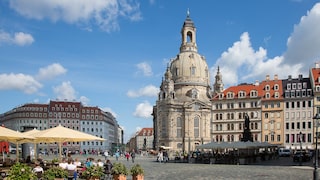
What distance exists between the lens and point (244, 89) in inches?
3708

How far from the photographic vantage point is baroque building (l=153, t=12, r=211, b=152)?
110 meters

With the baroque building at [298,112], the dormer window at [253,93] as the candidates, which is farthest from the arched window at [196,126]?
the baroque building at [298,112]

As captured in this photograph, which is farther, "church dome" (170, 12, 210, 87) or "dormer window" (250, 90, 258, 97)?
"church dome" (170, 12, 210, 87)

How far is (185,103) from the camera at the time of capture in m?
111

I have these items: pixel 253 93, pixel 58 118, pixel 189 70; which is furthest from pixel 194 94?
pixel 58 118

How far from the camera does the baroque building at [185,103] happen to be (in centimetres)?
10981

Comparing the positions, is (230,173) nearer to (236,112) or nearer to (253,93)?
(253,93)

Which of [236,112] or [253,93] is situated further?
[236,112]

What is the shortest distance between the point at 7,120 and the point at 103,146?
3565 centimetres

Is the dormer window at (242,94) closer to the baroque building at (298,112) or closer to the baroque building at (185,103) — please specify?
the baroque building at (298,112)

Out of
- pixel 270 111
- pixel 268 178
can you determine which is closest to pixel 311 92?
pixel 270 111

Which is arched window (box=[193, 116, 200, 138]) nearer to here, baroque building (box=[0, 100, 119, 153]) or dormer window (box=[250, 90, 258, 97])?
dormer window (box=[250, 90, 258, 97])

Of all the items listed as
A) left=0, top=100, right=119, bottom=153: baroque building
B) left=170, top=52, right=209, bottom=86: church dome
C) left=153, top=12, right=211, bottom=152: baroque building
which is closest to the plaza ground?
left=153, top=12, right=211, bottom=152: baroque building

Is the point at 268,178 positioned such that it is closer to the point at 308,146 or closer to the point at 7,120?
the point at 308,146
